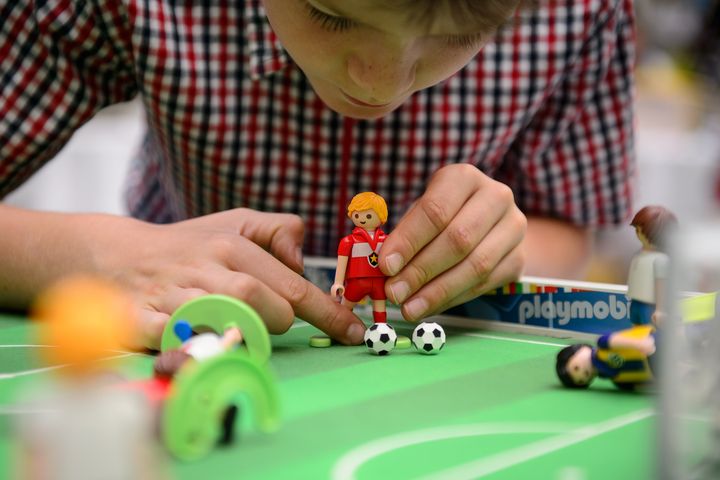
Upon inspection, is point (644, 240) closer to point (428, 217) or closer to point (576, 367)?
point (576, 367)

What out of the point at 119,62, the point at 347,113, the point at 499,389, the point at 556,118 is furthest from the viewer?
the point at 556,118

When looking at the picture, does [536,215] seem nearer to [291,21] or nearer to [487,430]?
[291,21]

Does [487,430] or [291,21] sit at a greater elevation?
[291,21]

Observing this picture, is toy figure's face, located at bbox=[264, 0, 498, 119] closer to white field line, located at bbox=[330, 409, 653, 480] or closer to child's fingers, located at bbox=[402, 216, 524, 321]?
child's fingers, located at bbox=[402, 216, 524, 321]

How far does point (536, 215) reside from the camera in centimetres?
133

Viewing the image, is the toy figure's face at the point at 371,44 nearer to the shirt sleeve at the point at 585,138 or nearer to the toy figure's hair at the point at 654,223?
the toy figure's hair at the point at 654,223

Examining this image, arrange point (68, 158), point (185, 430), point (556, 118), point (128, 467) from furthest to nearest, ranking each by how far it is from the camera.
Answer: point (68, 158)
point (556, 118)
point (185, 430)
point (128, 467)

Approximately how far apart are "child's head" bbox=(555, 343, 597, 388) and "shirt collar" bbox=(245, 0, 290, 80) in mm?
613

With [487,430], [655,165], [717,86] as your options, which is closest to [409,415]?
[487,430]

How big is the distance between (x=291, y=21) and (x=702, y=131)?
2252mm

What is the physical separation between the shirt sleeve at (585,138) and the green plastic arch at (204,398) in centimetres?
85

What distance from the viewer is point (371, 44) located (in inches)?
28.0

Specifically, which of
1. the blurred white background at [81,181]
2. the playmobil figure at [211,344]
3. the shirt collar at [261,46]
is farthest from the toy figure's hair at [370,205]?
the blurred white background at [81,181]

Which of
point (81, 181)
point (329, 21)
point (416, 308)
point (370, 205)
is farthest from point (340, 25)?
point (81, 181)
